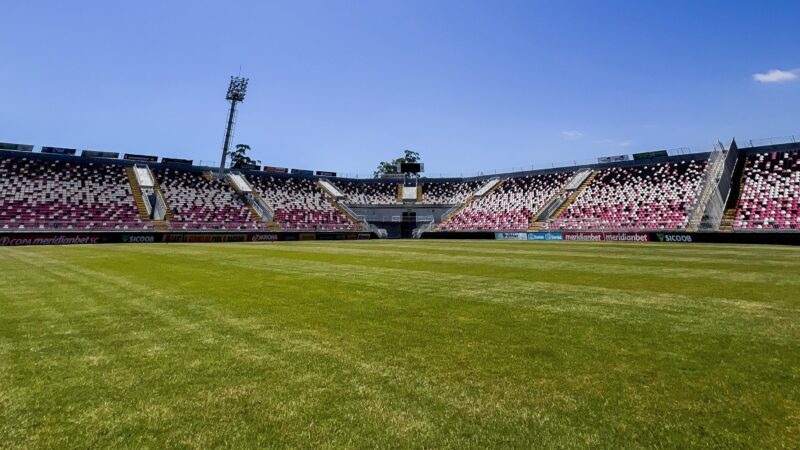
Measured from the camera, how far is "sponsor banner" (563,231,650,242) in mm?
36875

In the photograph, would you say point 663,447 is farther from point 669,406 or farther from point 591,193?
point 591,193

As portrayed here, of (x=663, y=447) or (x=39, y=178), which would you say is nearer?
(x=663, y=447)

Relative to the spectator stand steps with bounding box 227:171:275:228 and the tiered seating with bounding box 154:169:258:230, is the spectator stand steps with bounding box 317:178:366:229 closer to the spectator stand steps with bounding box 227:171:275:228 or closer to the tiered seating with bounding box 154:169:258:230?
the spectator stand steps with bounding box 227:171:275:228

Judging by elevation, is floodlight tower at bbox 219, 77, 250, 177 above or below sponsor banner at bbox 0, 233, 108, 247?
above

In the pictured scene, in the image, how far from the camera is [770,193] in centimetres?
3706

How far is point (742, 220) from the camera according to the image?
3503 centimetres

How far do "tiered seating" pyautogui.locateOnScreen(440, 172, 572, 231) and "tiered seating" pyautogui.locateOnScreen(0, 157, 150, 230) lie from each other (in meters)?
37.6

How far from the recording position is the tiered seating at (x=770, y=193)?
3334cm

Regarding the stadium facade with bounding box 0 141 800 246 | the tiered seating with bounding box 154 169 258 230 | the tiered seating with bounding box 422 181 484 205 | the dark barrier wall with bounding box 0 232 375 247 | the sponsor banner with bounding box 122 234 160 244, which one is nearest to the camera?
the dark barrier wall with bounding box 0 232 375 247

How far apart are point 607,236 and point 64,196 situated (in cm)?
5459

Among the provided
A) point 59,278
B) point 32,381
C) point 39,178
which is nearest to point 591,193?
point 59,278

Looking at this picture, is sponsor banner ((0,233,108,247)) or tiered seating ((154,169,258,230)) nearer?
sponsor banner ((0,233,108,247))

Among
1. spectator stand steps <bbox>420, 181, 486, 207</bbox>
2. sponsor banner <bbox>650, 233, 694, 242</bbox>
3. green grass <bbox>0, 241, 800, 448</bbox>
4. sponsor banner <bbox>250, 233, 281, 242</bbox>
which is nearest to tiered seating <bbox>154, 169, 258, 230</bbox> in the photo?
sponsor banner <bbox>250, 233, 281, 242</bbox>

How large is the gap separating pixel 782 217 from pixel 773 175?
27.4 feet
